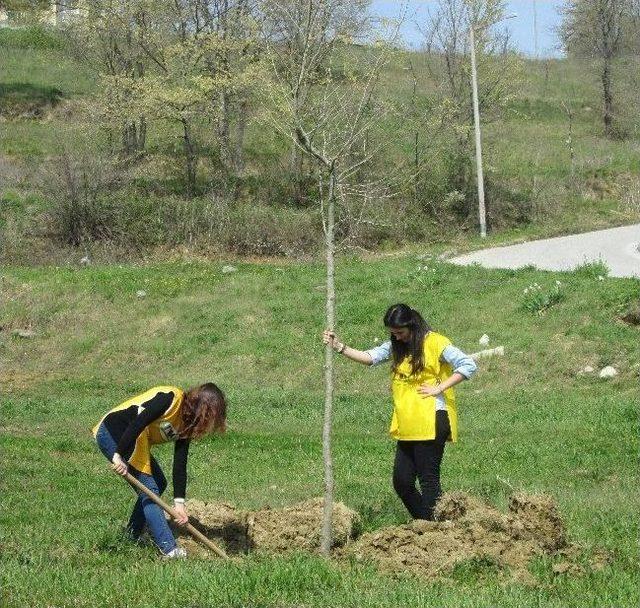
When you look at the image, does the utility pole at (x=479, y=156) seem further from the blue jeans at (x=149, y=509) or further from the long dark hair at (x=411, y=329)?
the blue jeans at (x=149, y=509)

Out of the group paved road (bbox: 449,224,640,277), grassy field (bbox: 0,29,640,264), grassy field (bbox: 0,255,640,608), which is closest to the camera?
grassy field (bbox: 0,255,640,608)

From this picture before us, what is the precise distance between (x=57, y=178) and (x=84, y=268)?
4807mm

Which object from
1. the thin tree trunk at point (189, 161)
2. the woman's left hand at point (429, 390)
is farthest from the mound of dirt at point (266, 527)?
the thin tree trunk at point (189, 161)

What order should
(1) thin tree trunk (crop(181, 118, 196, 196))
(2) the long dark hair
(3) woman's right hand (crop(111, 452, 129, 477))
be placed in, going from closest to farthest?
(3) woman's right hand (crop(111, 452, 129, 477)) < (2) the long dark hair < (1) thin tree trunk (crop(181, 118, 196, 196))

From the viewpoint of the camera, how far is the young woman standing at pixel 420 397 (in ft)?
24.4

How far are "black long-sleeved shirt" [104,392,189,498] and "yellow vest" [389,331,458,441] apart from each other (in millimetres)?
1476

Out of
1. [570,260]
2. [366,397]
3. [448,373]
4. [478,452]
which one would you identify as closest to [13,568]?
[448,373]

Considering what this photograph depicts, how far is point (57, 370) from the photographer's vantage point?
22.3 m

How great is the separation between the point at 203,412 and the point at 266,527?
4.13ft

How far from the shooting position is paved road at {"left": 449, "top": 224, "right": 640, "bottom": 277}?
85.7 feet

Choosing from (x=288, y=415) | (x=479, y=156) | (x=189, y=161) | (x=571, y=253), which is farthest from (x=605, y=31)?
(x=288, y=415)

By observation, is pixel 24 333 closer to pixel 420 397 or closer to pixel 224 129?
pixel 224 129

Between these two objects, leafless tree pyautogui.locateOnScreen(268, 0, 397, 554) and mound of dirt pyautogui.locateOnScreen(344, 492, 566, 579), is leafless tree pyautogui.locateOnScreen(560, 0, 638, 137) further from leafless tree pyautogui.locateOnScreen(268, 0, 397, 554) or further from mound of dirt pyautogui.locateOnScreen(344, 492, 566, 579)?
mound of dirt pyautogui.locateOnScreen(344, 492, 566, 579)

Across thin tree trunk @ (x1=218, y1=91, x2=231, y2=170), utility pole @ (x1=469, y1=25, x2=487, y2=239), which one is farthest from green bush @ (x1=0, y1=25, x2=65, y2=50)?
utility pole @ (x1=469, y1=25, x2=487, y2=239)
